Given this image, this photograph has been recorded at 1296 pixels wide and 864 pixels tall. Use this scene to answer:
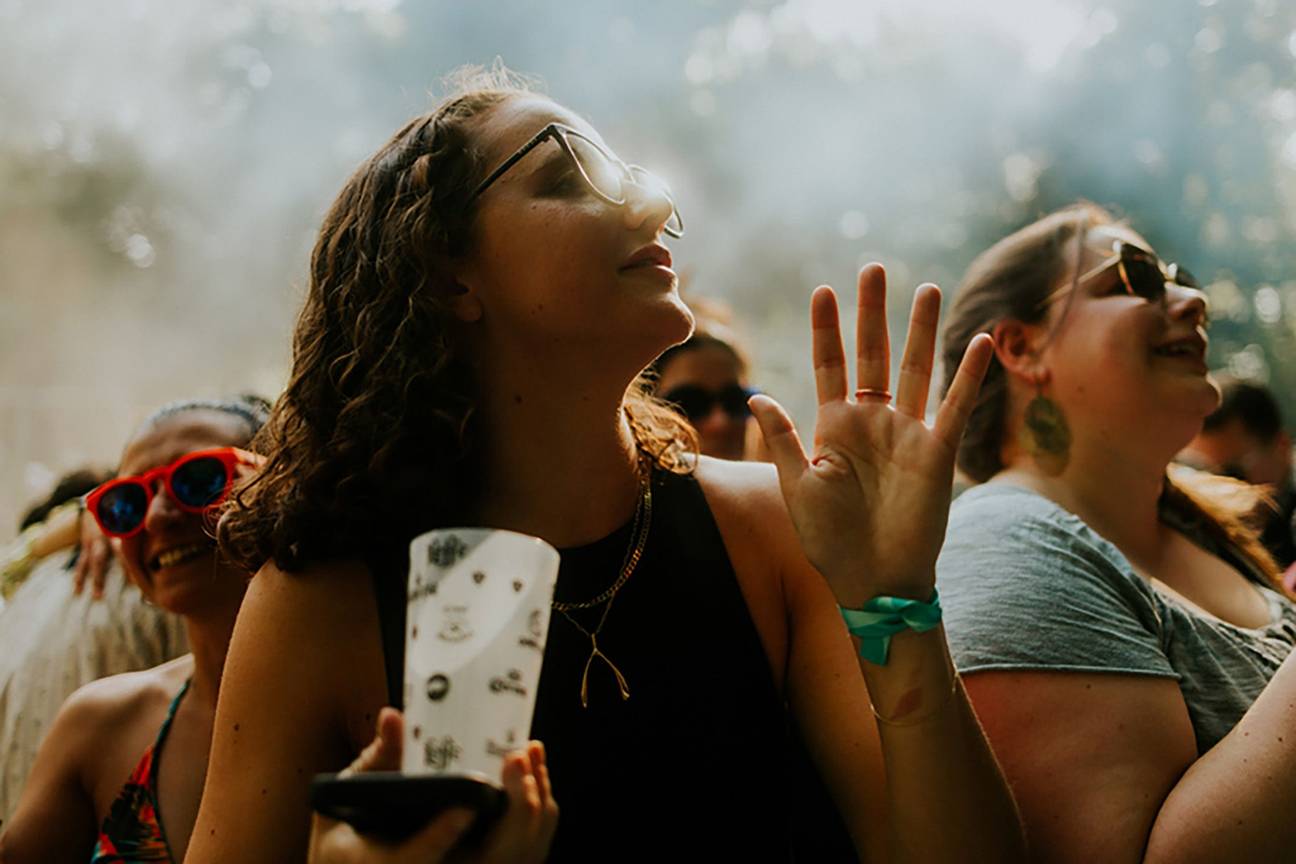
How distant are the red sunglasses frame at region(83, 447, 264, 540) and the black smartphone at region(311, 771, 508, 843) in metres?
1.67

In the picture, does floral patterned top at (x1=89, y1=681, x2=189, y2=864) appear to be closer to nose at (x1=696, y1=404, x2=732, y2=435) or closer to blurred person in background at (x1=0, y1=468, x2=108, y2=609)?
blurred person in background at (x1=0, y1=468, x2=108, y2=609)

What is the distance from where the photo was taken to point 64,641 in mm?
3275

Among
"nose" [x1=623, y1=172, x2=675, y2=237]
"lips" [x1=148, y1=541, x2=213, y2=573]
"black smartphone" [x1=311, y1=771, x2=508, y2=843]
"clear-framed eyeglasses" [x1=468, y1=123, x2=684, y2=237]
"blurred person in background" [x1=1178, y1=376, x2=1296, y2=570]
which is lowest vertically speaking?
"blurred person in background" [x1=1178, y1=376, x2=1296, y2=570]

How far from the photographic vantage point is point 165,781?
253 cm

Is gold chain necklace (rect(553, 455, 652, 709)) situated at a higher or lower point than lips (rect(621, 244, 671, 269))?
lower

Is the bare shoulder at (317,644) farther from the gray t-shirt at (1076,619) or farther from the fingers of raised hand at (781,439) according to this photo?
the gray t-shirt at (1076,619)

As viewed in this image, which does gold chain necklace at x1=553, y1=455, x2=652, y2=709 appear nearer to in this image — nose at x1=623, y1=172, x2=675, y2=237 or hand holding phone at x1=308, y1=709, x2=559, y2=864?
nose at x1=623, y1=172, x2=675, y2=237

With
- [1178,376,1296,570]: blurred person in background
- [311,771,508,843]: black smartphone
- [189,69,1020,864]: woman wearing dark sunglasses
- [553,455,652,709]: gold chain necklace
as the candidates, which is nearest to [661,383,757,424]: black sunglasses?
[189,69,1020,864]: woman wearing dark sunglasses

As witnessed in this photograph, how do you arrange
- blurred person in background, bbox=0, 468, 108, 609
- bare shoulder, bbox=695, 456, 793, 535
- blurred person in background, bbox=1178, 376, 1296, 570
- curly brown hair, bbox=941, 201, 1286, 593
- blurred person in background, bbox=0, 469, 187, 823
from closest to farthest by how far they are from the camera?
1. bare shoulder, bbox=695, 456, 793, 535
2. curly brown hair, bbox=941, 201, 1286, 593
3. blurred person in background, bbox=0, 469, 187, 823
4. blurred person in background, bbox=0, 468, 108, 609
5. blurred person in background, bbox=1178, 376, 1296, 570

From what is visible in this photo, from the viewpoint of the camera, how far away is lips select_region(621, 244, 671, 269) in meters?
1.90

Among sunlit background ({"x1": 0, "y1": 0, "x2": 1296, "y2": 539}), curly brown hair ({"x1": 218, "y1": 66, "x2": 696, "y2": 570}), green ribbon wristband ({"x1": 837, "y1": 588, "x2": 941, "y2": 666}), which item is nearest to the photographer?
green ribbon wristband ({"x1": 837, "y1": 588, "x2": 941, "y2": 666})

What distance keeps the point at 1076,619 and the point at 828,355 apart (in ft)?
2.46

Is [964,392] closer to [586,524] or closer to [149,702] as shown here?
[586,524]

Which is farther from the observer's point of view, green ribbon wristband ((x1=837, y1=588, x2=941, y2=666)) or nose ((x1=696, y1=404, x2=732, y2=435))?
nose ((x1=696, y1=404, x2=732, y2=435))
